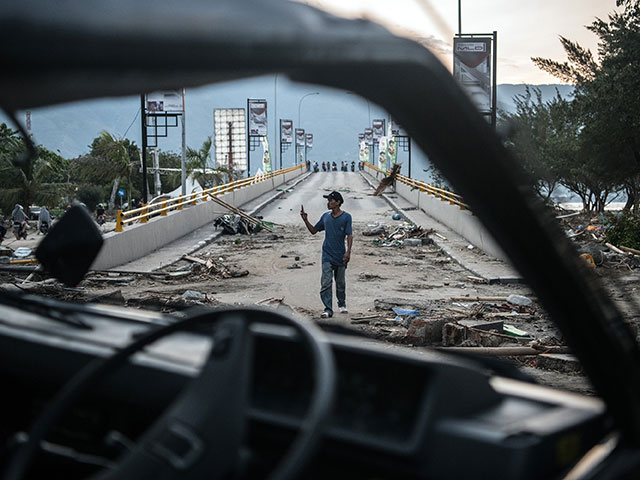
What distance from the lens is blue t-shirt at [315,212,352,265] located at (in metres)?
11.2

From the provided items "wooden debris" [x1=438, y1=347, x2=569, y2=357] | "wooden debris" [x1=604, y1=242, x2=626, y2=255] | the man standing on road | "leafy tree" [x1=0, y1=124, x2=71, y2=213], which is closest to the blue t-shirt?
the man standing on road

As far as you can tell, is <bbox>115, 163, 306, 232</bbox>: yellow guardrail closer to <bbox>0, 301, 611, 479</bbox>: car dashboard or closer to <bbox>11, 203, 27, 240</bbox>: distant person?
<bbox>11, 203, 27, 240</bbox>: distant person

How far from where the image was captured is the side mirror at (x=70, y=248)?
2588 millimetres

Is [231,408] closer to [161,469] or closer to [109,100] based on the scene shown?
[161,469]

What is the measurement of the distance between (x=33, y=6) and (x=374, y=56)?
2.21 ft

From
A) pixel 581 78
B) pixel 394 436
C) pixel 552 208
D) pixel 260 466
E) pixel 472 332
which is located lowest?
pixel 472 332

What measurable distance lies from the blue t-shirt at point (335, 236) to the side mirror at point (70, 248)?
855cm

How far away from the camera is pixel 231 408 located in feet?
6.22

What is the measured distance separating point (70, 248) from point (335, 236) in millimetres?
8680

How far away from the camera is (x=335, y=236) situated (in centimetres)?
1119

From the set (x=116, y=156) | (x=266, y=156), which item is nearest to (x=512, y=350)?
(x=116, y=156)

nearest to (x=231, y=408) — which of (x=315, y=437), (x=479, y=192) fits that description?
(x=315, y=437)

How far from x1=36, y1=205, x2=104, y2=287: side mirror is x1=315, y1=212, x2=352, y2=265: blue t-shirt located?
855 centimetres

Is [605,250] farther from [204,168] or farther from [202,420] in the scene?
[204,168]
